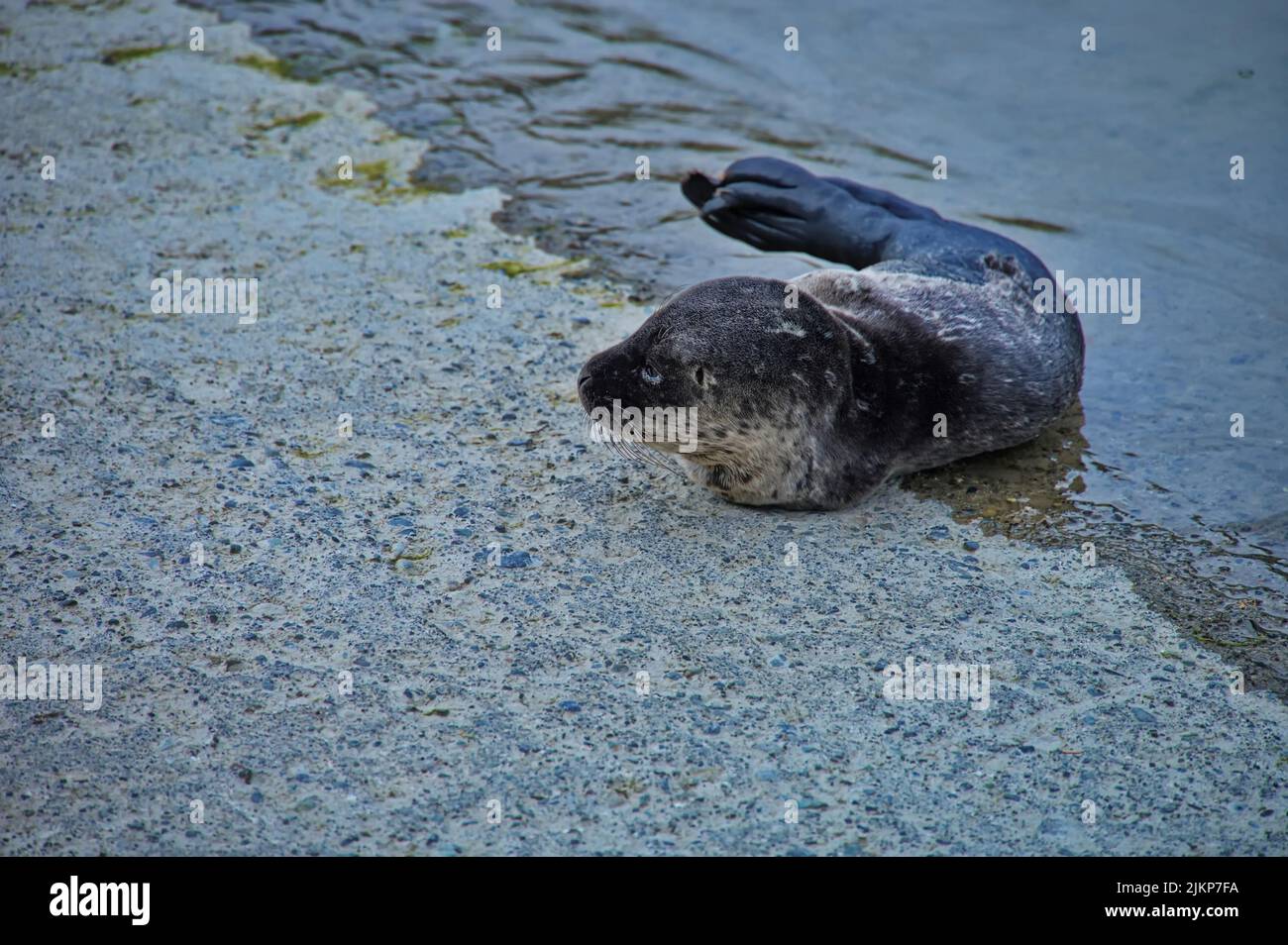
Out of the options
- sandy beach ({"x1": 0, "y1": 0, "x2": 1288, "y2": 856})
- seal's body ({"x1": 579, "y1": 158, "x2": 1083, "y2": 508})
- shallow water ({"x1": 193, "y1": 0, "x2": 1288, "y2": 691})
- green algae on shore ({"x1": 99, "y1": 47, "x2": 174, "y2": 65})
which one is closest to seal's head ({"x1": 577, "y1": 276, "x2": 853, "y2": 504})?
seal's body ({"x1": 579, "y1": 158, "x2": 1083, "y2": 508})

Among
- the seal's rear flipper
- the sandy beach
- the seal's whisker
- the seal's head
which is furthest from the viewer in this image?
the seal's rear flipper

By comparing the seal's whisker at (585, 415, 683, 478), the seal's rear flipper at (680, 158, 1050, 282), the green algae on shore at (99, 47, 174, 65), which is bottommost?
the seal's whisker at (585, 415, 683, 478)

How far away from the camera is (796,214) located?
6023mm

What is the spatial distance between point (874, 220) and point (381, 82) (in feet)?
13.0

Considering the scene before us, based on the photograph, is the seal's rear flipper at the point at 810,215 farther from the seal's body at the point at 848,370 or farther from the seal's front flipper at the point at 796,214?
the seal's body at the point at 848,370

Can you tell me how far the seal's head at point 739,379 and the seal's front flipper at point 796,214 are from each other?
1.49 metres

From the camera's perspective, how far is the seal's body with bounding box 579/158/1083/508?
14.7 ft

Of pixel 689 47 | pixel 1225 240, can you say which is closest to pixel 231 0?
pixel 689 47

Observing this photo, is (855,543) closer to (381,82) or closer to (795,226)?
(795,226)

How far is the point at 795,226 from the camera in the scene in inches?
237

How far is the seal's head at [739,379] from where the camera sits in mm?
4453

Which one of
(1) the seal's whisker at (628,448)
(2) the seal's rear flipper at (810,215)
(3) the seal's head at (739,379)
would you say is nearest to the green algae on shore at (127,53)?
(2) the seal's rear flipper at (810,215)

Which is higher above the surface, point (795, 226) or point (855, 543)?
point (795, 226)

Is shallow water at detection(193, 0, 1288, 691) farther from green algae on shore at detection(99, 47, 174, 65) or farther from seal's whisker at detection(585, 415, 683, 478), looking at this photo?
seal's whisker at detection(585, 415, 683, 478)
